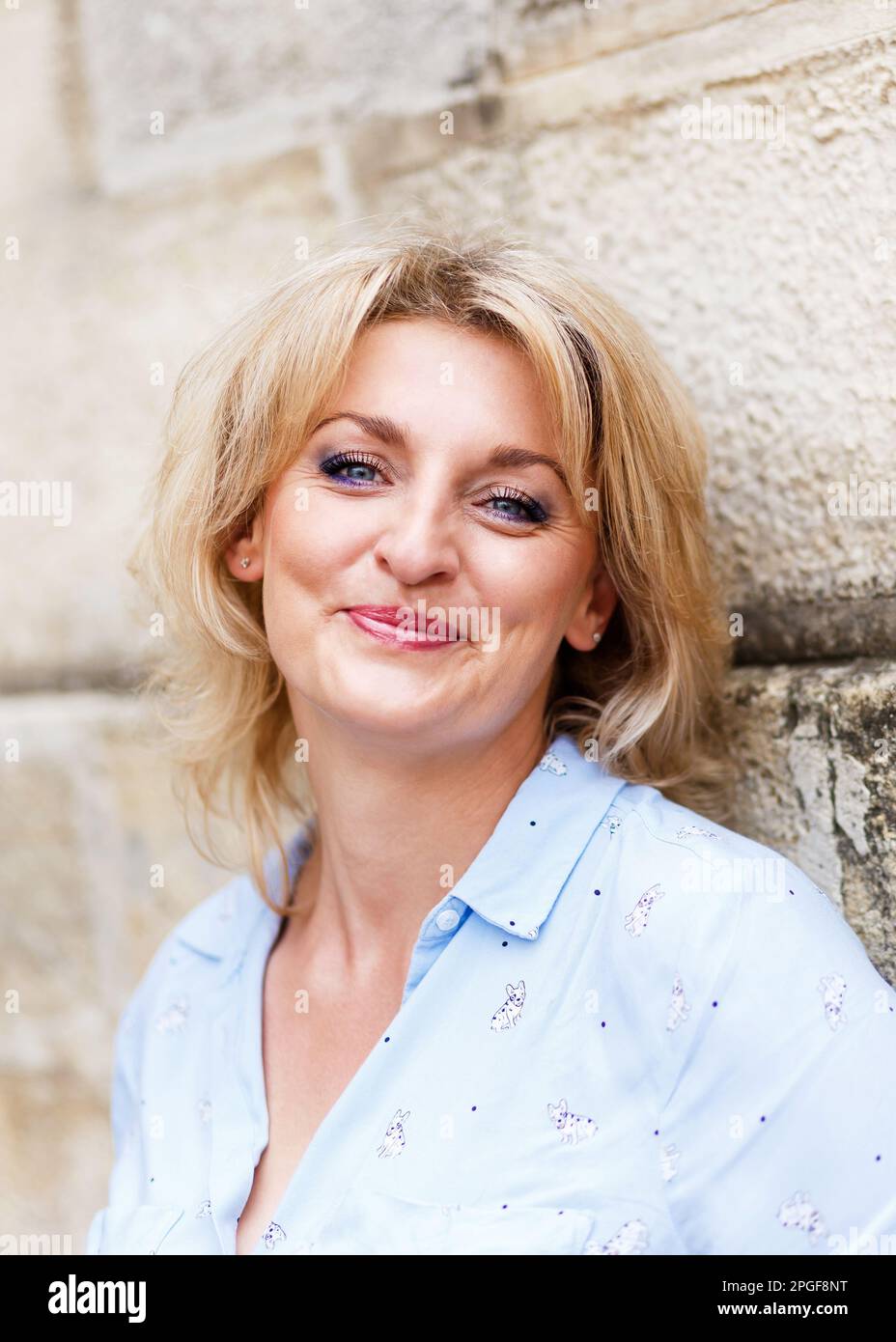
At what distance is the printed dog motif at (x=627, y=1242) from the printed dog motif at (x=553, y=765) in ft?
1.56

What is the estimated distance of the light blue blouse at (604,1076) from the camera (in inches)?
45.2

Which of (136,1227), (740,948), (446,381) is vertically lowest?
(136,1227)

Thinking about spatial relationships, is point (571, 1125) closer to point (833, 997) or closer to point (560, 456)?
point (833, 997)

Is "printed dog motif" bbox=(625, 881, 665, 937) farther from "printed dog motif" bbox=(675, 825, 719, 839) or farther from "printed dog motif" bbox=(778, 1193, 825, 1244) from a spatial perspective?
"printed dog motif" bbox=(778, 1193, 825, 1244)

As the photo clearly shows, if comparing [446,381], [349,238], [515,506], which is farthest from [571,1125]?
[349,238]

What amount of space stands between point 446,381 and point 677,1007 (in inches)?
26.0

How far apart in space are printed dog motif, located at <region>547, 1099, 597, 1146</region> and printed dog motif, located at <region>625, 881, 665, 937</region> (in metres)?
0.17

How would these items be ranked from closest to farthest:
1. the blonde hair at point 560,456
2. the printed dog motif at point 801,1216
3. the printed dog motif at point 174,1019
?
1. the printed dog motif at point 801,1216
2. the blonde hair at point 560,456
3. the printed dog motif at point 174,1019

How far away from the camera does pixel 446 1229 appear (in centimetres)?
121

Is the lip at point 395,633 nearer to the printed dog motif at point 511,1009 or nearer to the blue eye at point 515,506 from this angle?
the blue eye at point 515,506

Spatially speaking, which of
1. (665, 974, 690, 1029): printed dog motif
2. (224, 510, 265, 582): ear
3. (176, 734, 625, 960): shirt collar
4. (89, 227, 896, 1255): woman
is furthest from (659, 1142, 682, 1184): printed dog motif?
(224, 510, 265, 582): ear

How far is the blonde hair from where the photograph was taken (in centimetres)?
139

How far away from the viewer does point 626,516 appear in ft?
4.70

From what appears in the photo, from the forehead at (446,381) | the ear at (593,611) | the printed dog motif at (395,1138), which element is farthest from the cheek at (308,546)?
the printed dog motif at (395,1138)
